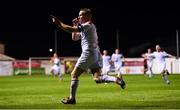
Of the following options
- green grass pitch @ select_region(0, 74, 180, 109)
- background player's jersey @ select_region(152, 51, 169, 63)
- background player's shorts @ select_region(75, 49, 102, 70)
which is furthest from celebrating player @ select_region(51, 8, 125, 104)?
background player's jersey @ select_region(152, 51, 169, 63)

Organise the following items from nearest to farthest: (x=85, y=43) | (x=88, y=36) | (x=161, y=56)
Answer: (x=88, y=36)
(x=85, y=43)
(x=161, y=56)

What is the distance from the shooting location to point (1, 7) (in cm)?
7381

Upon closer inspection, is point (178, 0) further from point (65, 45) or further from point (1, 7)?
point (1, 7)

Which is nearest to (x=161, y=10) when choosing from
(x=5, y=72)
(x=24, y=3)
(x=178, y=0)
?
(x=178, y=0)

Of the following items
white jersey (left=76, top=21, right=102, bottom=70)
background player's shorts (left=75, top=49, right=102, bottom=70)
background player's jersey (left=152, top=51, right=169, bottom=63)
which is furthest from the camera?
background player's jersey (left=152, top=51, right=169, bottom=63)

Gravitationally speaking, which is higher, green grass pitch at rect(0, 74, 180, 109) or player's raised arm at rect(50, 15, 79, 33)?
player's raised arm at rect(50, 15, 79, 33)

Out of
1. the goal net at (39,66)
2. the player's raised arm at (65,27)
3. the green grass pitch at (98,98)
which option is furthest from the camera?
the goal net at (39,66)

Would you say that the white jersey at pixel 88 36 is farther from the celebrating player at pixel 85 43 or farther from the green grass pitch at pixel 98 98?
the green grass pitch at pixel 98 98

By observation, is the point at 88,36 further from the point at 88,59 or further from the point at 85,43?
the point at 88,59

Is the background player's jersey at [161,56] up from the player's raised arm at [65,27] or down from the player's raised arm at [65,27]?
up

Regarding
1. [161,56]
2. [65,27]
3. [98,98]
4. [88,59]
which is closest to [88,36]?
[88,59]

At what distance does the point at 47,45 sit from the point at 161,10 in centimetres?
1707

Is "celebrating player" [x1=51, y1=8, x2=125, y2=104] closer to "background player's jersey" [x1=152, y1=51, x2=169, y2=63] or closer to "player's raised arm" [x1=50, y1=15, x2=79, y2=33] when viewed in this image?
"player's raised arm" [x1=50, y1=15, x2=79, y2=33]

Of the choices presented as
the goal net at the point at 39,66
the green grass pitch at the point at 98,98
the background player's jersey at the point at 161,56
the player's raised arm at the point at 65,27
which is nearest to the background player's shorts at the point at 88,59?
the player's raised arm at the point at 65,27
